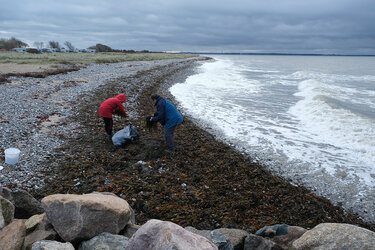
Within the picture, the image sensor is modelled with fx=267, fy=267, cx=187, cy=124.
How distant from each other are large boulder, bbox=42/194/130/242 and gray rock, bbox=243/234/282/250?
78.3 inches

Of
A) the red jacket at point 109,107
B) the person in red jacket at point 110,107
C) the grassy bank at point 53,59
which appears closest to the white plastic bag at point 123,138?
the person in red jacket at point 110,107

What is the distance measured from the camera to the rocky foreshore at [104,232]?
3.27 m

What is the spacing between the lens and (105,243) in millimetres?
3580

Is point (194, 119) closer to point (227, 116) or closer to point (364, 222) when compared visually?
point (227, 116)

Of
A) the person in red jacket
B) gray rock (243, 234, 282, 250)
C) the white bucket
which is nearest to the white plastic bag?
the person in red jacket

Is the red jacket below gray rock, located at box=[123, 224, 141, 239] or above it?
above

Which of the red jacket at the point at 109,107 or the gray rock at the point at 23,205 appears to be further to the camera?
the red jacket at the point at 109,107

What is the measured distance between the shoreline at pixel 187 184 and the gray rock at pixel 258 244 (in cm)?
136

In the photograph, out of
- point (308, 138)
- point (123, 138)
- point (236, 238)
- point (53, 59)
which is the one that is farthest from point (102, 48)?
point (236, 238)

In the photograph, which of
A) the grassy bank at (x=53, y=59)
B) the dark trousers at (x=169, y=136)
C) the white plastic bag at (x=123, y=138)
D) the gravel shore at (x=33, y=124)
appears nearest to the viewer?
the gravel shore at (x=33, y=124)

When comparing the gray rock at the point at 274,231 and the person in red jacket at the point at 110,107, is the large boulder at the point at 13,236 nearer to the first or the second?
the gray rock at the point at 274,231

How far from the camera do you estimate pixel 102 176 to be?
22.2ft

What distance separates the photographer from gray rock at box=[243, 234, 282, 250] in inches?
158

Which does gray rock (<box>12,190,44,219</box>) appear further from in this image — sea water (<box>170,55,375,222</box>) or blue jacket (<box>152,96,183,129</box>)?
sea water (<box>170,55,375,222</box>)
